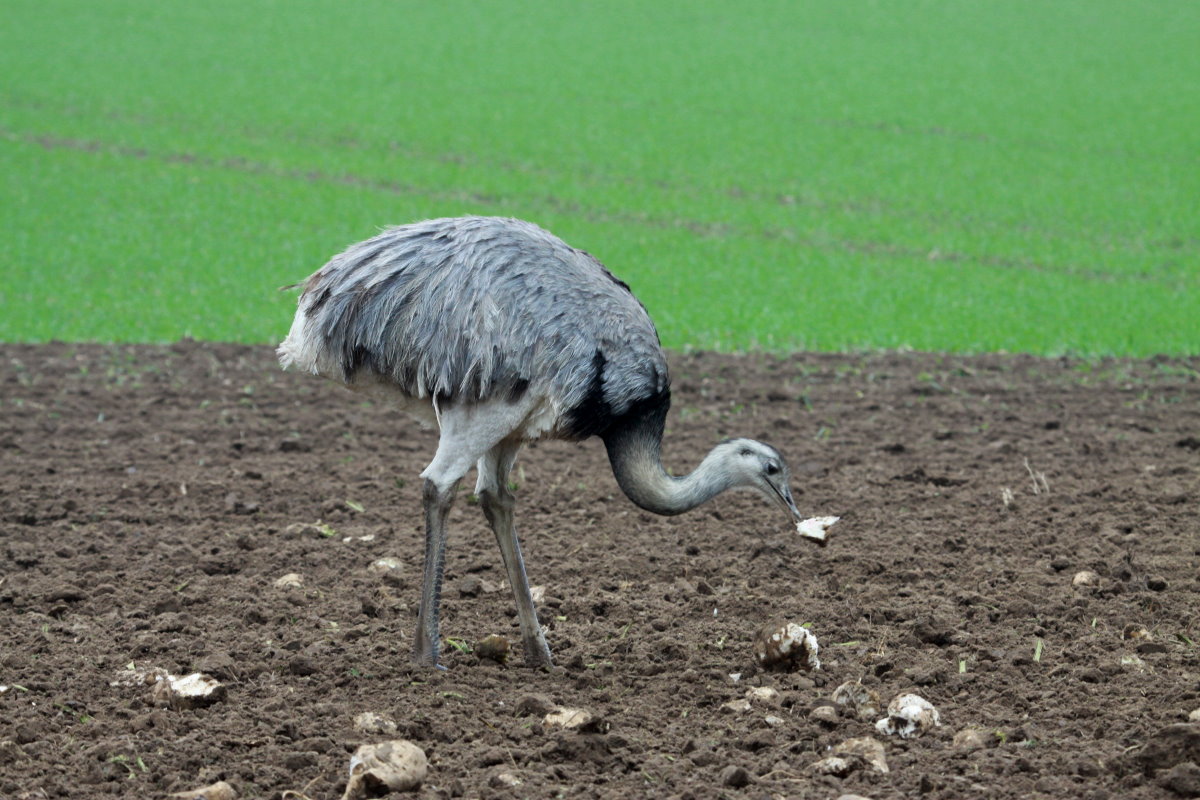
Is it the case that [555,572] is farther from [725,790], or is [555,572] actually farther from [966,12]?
[966,12]

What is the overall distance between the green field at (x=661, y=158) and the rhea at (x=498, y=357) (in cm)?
713

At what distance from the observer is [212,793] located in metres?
4.23

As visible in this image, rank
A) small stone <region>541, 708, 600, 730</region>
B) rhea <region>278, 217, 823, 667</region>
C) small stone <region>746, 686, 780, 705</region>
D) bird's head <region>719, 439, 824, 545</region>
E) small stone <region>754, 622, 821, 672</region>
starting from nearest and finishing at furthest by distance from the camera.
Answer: small stone <region>541, 708, 600, 730</region>
small stone <region>746, 686, 780, 705</region>
rhea <region>278, 217, 823, 667</region>
small stone <region>754, 622, 821, 672</region>
bird's head <region>719, 439, 824, 545</region>

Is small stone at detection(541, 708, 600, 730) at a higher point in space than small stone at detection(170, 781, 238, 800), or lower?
higher

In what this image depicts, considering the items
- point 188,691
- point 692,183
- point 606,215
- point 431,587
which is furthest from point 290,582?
point 692,183

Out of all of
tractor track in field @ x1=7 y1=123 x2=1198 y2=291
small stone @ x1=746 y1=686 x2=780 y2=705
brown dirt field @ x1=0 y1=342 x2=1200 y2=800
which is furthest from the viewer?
tractor track in field @ x1=7 y1=123 x2=1198 y2=291

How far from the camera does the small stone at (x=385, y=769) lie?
422 cm

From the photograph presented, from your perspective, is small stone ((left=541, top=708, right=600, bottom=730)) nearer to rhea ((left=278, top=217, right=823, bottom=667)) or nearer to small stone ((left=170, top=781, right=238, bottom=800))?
rhea ((left=278, top=217, right=823, bottom=667))

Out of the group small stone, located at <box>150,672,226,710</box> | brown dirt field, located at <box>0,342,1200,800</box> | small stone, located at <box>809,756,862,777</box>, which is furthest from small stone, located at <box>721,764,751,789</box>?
small stone, located at <box>150,672,226,710</box>

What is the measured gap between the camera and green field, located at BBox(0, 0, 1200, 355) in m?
14.6

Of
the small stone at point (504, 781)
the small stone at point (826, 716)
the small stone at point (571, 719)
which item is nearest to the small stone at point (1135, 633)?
the small stone at point (826, 716)

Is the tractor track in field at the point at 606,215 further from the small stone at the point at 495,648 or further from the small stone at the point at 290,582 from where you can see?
the small stone at the point at 495,648

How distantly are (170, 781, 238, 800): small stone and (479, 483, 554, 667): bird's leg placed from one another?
5.04 feet

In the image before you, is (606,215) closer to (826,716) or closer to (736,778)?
(826,716)
